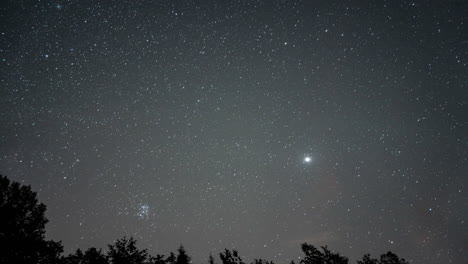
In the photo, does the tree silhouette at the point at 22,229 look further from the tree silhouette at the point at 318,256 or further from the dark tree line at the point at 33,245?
the tree silhouette at the point at 318,256

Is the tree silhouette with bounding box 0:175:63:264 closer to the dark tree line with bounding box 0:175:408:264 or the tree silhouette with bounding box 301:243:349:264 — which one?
the dark tree line with bounding box 0:175:408:264

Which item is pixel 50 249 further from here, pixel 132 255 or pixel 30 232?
pixel 132 255

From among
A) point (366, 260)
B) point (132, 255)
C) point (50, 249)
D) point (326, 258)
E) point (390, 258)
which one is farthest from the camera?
point (390, 258)

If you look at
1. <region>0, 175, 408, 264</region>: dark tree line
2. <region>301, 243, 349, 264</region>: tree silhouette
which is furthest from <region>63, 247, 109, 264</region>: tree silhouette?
<region>301, 243, 349, 264</region>: tree silhouette

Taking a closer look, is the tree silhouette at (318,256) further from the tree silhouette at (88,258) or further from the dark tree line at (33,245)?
the tree silhouette at (88,258)

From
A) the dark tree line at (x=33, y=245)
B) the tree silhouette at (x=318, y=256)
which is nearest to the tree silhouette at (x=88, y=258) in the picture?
the dark tree line at (x=33, y=245)

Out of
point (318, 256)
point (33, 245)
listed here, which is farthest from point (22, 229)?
point (318, 256)

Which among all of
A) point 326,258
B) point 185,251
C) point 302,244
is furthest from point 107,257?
point 185,251

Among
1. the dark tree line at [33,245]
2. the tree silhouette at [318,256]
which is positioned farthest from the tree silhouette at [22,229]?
the tree silhouette at [318,256]

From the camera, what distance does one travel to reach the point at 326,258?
58.1ft

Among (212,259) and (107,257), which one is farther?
(212,259)

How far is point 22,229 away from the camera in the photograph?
14.9 m

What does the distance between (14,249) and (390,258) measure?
24694 mm

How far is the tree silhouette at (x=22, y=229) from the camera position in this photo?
13.7m
